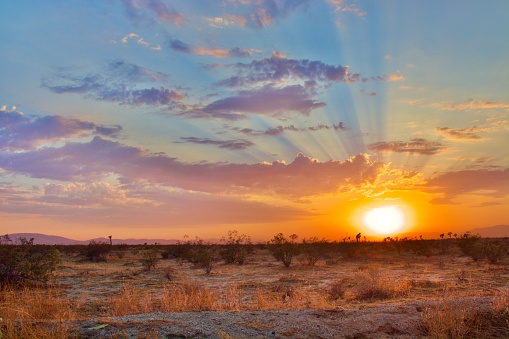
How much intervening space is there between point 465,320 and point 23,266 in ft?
52.8

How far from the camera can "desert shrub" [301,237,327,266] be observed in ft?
104

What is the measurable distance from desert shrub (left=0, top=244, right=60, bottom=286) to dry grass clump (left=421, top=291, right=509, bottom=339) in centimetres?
1515

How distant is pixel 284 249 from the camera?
3139 cm

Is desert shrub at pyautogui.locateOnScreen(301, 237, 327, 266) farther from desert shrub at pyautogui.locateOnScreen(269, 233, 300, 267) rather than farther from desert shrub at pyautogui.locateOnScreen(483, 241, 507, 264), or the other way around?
desert shrub at pyautogui.locateOnScreen(483, 241, 507, 264)

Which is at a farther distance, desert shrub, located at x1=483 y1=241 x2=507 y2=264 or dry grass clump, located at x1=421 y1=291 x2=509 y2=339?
desert shrub, located at x1=483 y1=241 x2=507 y2=264

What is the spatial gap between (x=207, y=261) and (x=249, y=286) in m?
7.45

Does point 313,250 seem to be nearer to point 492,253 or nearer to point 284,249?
point 284,249

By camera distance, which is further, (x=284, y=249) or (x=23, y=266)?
(x=284, y=249)

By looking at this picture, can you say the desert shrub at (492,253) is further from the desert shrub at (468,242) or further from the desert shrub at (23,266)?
the desert shrub at (23,266)

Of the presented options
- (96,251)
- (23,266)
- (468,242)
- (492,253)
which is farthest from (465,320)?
(96,251)

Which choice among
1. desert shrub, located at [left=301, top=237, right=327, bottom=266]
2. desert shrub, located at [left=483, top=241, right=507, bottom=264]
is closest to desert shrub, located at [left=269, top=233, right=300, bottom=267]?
desert shrub, located at [left=301, top=237, right=327, bottom=266]

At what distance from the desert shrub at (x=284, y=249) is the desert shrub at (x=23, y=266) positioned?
53.5 ft

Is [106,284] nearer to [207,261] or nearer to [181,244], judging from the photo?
[207,261]

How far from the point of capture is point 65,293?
17.4m
